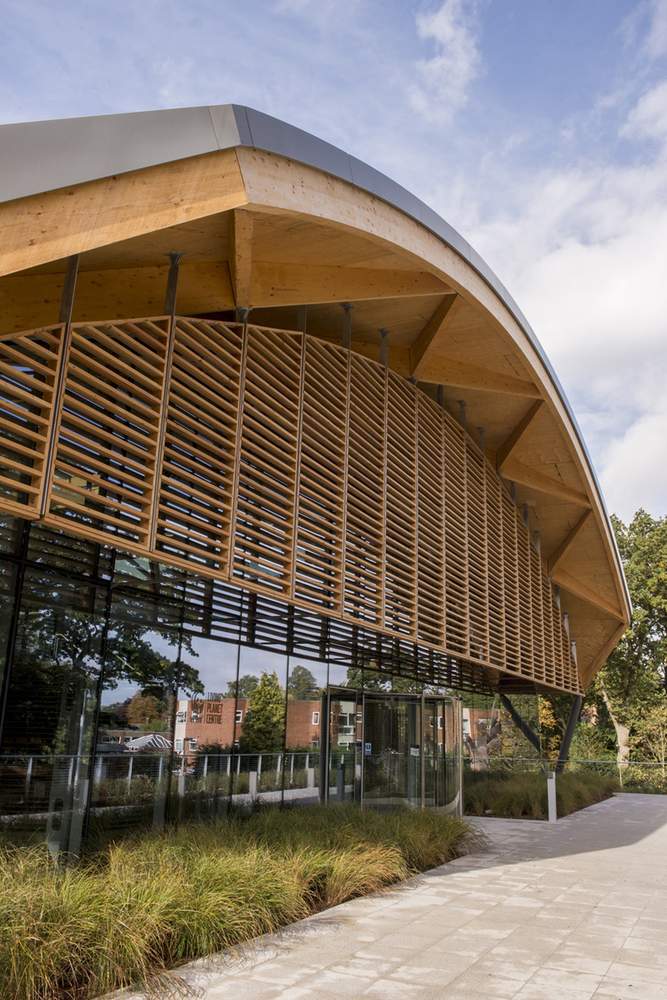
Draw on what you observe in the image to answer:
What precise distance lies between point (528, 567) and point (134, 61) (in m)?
13.8

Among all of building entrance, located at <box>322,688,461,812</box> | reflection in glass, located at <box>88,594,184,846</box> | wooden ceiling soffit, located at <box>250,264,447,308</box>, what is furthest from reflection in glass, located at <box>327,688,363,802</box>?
wooden ceiling soffit, located at <box>250,264,447,308</box>

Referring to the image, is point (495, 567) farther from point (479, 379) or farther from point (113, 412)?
point (113, 412)

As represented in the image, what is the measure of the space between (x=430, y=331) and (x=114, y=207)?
6.71 metres

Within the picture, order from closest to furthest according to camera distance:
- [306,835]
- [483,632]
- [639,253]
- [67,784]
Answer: [67,784], [306,835], [639,253], [483,632]

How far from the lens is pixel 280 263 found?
29.9ft

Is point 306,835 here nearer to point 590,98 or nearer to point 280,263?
point 280,263

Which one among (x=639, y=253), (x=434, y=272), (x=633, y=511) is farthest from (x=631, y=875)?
(x=633, y=511)

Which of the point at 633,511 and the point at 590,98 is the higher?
the point at 633,511

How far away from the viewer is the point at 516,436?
1605 cm

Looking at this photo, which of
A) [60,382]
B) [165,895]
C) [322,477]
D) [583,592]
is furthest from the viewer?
[583,592]

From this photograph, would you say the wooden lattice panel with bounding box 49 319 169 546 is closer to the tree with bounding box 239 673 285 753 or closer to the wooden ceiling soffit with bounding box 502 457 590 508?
the tree with bounding box 239 673 285 753

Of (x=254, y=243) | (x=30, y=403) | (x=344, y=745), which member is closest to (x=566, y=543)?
(x=344, y=745)

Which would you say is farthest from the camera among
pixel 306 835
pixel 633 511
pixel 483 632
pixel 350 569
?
A: pixel 633 511

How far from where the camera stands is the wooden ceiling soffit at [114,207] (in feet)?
19.1
